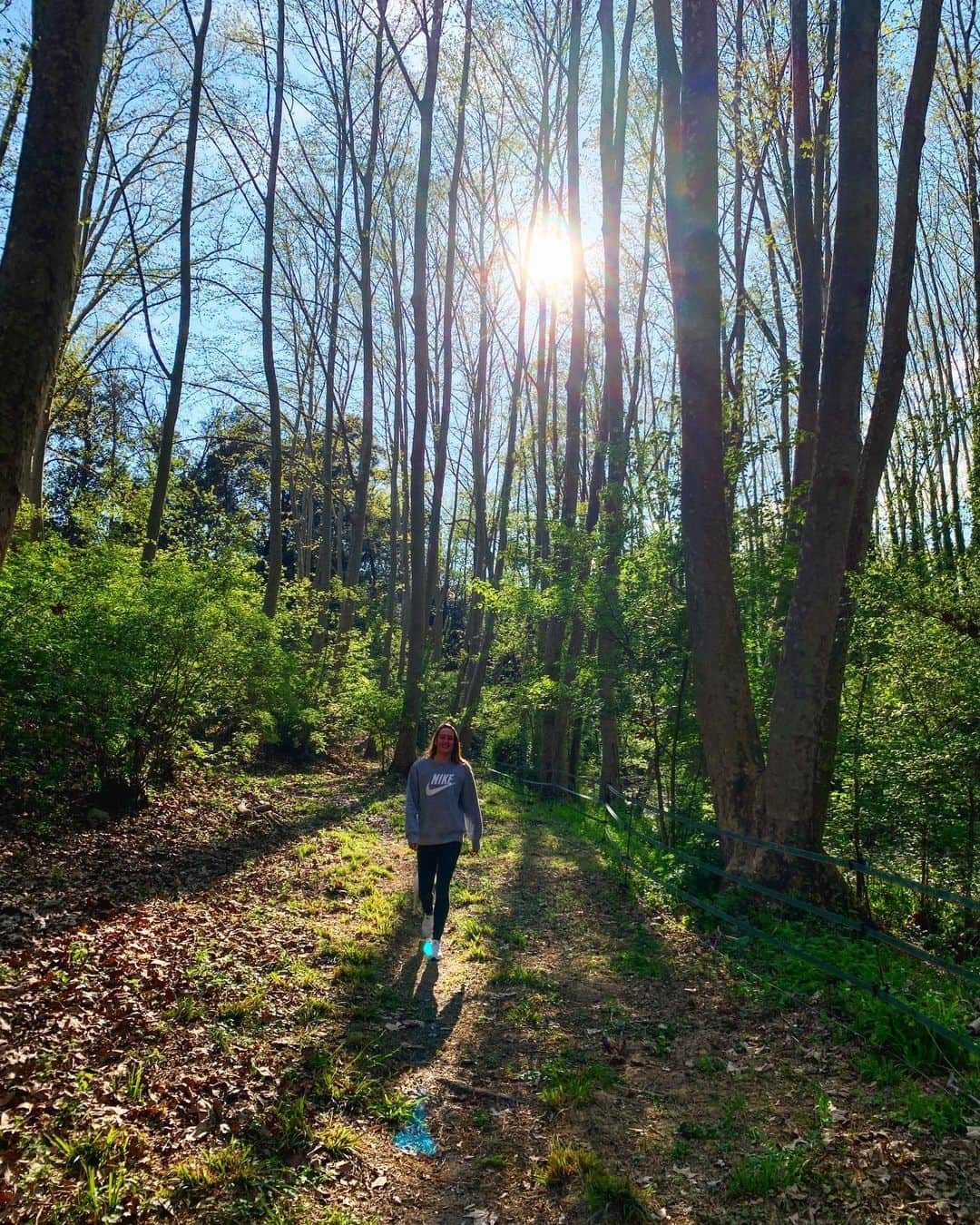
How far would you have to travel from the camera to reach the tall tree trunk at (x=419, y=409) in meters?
14.7

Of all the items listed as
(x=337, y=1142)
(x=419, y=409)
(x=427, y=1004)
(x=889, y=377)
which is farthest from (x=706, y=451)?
(x=419, y=409)

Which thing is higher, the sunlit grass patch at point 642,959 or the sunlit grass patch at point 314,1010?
the sunlit grass patch at point 314,1010

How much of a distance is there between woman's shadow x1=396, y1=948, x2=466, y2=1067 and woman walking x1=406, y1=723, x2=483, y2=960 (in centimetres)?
21

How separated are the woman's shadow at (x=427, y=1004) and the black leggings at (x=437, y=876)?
0.32 meters

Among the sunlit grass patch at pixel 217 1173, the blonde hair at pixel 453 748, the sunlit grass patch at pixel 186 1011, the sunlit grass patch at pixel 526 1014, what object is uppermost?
the blonde hair at pixel 453 748

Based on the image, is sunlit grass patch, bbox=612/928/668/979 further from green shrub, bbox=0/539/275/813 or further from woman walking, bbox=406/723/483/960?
green shrub, bbox=0/539/275/813

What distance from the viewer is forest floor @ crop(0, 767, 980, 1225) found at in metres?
3.07

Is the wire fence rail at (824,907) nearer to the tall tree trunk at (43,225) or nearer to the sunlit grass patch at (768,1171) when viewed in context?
the sunlit grass patch at (768,1171)

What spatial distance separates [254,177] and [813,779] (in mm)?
18520

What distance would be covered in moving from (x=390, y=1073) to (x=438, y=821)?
85.6 inches

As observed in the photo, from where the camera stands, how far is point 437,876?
616 cm

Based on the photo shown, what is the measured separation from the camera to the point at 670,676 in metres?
9.36

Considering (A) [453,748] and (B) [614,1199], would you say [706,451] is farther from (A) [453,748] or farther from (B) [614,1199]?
(B) [614,1199]

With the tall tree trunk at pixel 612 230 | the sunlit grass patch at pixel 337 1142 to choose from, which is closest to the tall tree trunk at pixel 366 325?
the tall tree trunk at pixel 612 230
